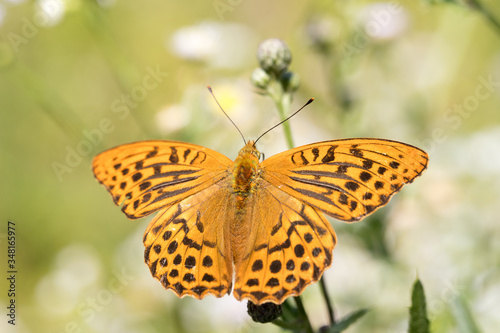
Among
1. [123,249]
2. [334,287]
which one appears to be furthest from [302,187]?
[123,249]

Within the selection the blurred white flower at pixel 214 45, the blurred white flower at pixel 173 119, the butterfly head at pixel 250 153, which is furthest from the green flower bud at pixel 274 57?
the blurred white flower at pixel 214 45

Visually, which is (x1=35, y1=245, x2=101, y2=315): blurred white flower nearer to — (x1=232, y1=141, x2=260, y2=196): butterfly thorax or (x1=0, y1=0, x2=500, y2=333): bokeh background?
(x1=0, y1=0, x2=500, y2=333): bokeh background

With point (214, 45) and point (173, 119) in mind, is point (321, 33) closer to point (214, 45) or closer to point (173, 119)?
point (214, 45)


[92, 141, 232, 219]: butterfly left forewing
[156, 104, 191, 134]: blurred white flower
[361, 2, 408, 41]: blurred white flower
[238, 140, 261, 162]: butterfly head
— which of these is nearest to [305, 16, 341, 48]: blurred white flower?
[361, 2, 408, 41]: blurred white flower

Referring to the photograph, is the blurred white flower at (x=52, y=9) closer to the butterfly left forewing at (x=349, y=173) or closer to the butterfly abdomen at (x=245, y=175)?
the butterfly abdomen at (x=245, y=175)

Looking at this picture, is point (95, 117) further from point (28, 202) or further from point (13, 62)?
point (13, 62)
